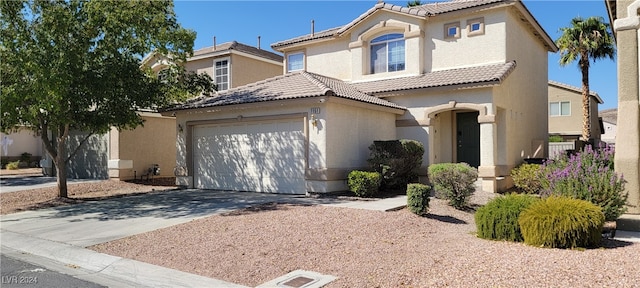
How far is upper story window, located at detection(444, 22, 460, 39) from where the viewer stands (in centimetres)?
1798

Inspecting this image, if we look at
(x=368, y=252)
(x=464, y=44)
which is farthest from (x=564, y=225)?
(x=464, y=44)

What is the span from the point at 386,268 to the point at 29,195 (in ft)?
49.3

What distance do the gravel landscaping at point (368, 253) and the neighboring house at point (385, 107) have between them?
13.4ft

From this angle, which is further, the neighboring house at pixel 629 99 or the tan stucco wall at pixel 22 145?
the tan stucco wall at pixel 22 145

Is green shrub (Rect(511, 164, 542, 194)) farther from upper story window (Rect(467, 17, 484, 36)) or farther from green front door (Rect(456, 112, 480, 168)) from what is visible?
upper story window (Rect(467, 17, 484, 36))

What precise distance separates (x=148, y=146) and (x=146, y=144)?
0.48ft

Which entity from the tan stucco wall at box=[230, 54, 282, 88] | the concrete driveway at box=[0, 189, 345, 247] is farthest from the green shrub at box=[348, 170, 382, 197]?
the tan stucco wall at box=[230, 54, 282, 88]

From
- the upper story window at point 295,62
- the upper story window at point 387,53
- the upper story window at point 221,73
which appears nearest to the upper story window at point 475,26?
the upper story window at point 387,53

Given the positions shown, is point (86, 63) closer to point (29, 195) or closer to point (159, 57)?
point (159, 57)

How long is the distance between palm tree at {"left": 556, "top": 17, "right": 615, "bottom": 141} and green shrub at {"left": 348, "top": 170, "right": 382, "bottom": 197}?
17820 millimetres

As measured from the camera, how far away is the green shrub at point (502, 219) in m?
8.25

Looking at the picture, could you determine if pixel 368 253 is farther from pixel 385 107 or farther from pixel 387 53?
pixel 387 53

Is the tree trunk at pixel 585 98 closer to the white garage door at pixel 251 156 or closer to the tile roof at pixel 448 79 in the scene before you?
the tile roof at pixel 448 79

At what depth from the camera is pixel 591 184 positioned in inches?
353
